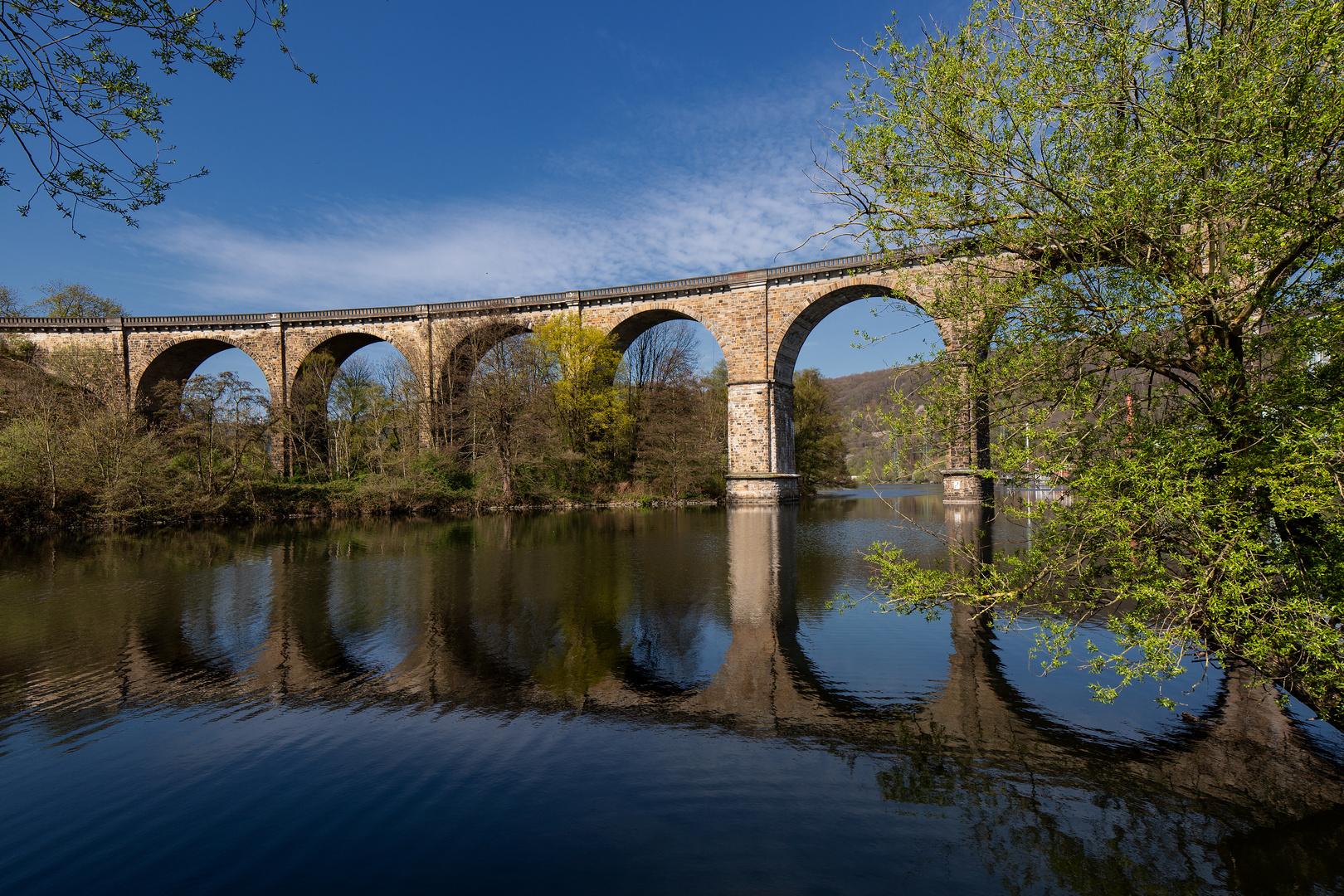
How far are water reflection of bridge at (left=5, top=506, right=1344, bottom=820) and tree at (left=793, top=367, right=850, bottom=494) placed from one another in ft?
90.9

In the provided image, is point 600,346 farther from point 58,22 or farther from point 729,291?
point 58,22

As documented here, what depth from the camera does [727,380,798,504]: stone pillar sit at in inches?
1018

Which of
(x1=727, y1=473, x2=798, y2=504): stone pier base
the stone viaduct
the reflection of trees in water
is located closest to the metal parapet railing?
the stone viaduct

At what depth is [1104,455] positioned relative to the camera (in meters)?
3.89

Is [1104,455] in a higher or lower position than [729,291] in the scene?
lower

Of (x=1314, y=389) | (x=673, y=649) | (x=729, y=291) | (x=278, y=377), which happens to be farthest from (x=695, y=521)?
(x=278, y=377)

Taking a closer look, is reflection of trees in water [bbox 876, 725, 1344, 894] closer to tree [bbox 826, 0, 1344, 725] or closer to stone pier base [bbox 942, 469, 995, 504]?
tree [bbox 826, 0, 1344, 725]

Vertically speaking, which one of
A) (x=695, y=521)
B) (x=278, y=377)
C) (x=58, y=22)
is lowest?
(x=695, y=521)

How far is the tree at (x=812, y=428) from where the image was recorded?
116 ft

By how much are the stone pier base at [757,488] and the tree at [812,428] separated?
8175 mm

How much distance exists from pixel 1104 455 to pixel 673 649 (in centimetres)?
386

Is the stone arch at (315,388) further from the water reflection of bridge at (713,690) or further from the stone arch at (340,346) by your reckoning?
the water reflection of bridge at (713,690)

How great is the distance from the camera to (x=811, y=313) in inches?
1013

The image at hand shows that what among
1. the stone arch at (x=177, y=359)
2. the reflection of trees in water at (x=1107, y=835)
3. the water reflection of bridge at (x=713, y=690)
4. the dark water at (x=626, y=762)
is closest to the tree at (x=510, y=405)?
the stone arch at (x=177, y=359)
